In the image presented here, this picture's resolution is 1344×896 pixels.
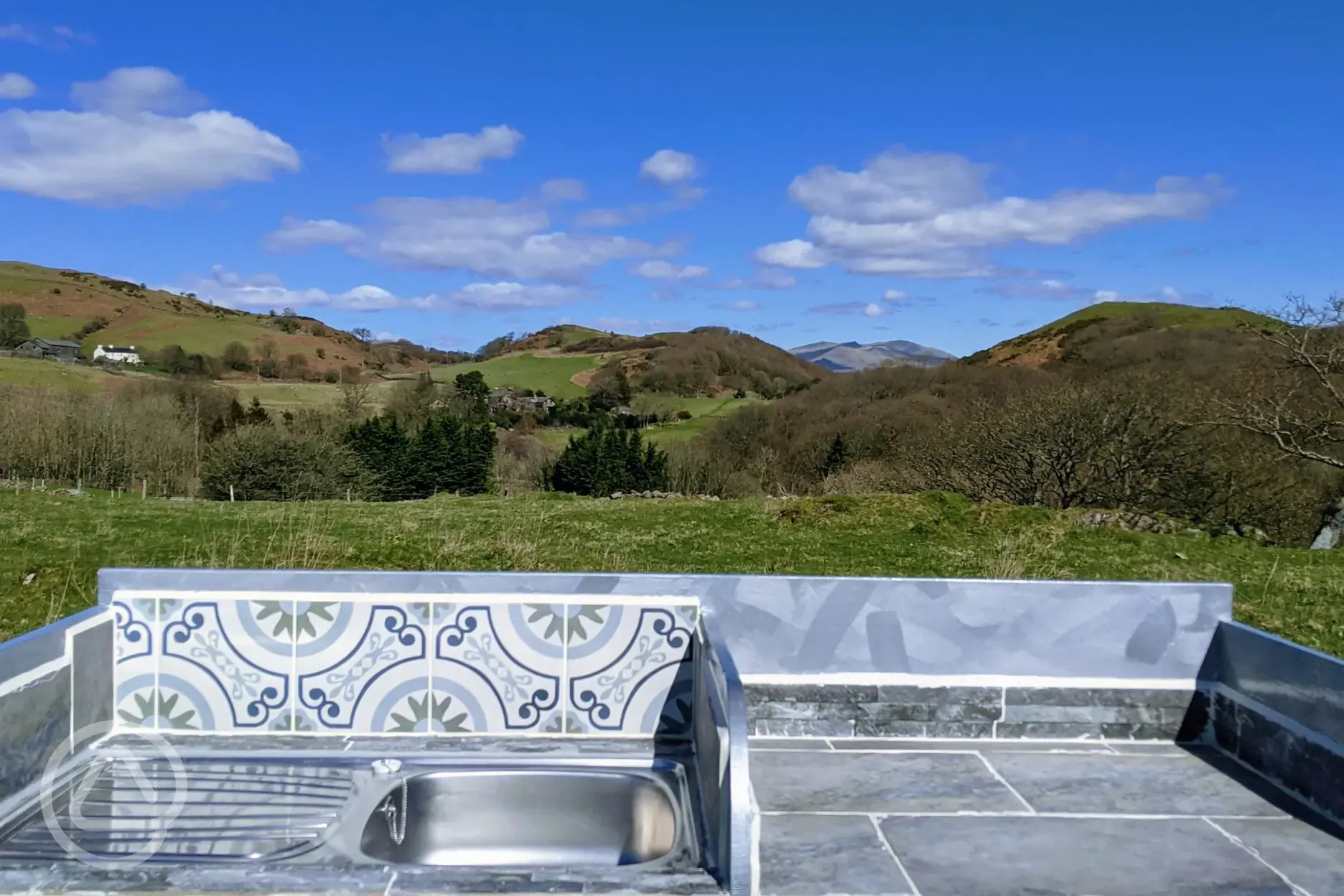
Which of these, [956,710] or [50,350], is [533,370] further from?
[956,710]

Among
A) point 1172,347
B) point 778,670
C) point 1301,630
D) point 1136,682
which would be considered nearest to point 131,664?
point 778,670

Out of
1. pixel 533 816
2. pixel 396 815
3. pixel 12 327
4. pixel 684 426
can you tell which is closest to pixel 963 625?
pixel 533 816

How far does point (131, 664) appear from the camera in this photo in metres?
2.49

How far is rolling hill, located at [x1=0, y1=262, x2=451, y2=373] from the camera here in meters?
47.3

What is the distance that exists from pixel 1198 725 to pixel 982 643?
2.12ft

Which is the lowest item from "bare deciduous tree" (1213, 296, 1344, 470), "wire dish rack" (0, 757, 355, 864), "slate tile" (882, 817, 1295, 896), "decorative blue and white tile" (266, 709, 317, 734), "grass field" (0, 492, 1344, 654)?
"grass field" (0, 492, 1344, 654)

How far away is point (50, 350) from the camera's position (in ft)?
136

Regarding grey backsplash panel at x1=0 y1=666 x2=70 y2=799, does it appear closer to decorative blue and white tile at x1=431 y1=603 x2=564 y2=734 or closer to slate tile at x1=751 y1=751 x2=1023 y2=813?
decorative blue and white tile at x1=431 y1=603 x2=564 y2=734

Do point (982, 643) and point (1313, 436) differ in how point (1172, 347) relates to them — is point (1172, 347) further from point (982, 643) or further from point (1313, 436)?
point (982, 643)

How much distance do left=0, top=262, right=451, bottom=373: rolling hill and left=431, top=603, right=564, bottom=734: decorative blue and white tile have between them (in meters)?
44.8

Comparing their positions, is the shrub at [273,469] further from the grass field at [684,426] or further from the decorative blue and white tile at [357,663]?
the decorative blue and white tile at [357,663]

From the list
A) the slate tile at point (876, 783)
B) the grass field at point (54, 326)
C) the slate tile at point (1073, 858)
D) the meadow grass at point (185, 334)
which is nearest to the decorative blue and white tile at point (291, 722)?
the slate tile at point (876, 783)

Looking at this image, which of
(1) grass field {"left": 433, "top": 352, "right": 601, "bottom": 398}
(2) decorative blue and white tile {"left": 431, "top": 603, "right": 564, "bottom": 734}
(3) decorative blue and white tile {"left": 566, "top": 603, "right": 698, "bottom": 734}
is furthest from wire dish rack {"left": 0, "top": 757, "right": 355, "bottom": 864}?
(1) grass field {"left": 433, "top": 352, "right": 601, "bottom": 398}

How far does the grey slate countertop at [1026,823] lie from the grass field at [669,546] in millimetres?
3127
